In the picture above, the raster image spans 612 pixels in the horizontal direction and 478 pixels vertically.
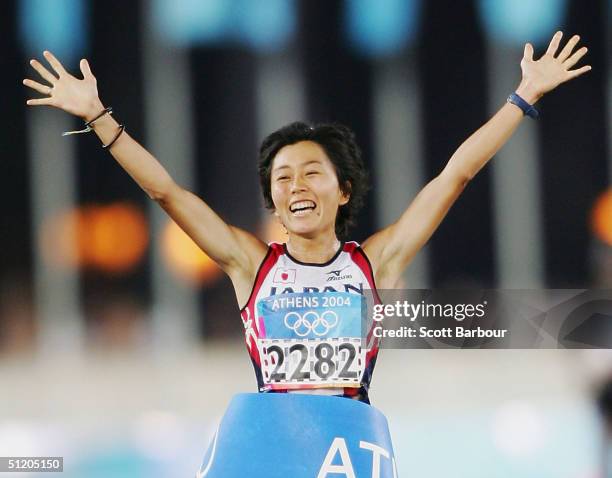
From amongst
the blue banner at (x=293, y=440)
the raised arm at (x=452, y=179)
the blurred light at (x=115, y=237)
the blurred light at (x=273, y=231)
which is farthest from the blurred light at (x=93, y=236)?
the blue banner at (x=293, y=440)

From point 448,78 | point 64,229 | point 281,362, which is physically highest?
point 448,78

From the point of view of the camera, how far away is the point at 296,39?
3375 millimetres

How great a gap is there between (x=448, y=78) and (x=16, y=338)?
164cm

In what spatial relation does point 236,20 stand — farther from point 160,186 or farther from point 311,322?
point 311,322

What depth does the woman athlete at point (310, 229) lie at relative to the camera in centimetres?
296

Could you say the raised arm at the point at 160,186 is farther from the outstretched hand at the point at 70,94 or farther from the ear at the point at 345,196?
the ear at the point at 345,196

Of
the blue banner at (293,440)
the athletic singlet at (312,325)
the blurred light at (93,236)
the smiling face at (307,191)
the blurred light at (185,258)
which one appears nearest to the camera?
the blue banner at (293,440)

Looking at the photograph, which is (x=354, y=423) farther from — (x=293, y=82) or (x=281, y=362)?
(x=293, y=82)

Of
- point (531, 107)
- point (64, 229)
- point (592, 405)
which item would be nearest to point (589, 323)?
point (592, 405)

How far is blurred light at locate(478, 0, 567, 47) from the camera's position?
329cm

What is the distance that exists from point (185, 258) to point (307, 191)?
0.51 m

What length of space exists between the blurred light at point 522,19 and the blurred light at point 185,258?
1156 mm

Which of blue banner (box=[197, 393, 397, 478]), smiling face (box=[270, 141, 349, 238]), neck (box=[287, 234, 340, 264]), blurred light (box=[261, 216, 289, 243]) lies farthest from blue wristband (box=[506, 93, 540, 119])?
blue banner (box=[197, 393, 397, 478])

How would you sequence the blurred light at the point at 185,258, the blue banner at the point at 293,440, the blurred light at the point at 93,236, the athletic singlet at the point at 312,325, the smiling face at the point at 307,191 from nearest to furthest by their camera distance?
the blue banner at the point at 293,440 < the athletic singlet at the point at 312,325 < the smiling face at the point at 307,191 < the blurred light at the point at 185,258 < the blurred light at the point at 93,236
